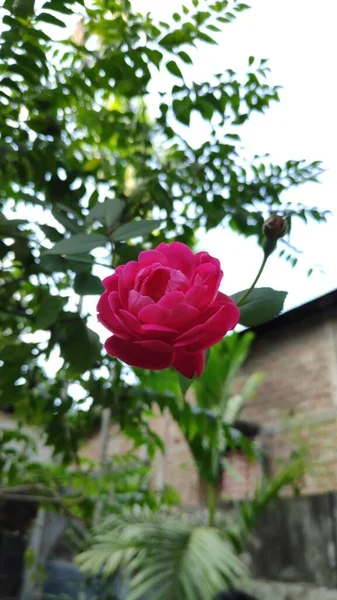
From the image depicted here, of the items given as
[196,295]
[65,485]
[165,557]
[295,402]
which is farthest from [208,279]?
[295,402]

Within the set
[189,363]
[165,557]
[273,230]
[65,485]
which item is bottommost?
[165,557]

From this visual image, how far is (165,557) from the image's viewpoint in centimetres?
183

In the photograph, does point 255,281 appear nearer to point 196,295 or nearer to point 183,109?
point 196,295

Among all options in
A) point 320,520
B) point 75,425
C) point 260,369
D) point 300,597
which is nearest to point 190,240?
point 75,425

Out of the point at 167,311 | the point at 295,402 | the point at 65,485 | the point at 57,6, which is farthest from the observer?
the point at 295,402

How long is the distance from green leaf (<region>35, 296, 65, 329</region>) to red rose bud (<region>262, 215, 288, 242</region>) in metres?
0.38

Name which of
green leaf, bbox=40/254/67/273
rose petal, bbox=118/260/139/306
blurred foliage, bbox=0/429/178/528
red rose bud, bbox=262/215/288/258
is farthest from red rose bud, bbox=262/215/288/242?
→ blurred foliage, bbox=0/429/178/528

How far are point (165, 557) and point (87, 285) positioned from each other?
149cm

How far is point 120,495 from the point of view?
2.82 m

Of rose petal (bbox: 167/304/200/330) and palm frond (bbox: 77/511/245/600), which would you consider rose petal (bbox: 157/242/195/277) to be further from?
palm frond (bbox: 77/511/245/600)

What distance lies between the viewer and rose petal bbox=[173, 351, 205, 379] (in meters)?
0.37

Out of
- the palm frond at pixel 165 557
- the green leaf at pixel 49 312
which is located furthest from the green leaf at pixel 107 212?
the palm frond at pixel 165 557

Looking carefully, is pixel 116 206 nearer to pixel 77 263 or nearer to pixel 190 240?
pixel 77 263

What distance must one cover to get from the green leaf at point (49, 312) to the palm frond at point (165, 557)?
48.6 inches
